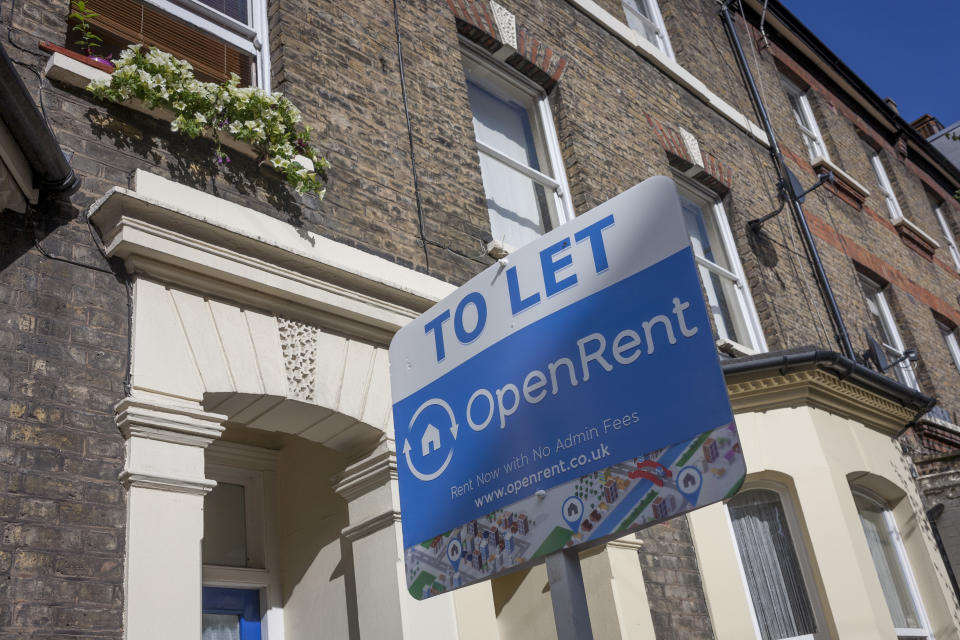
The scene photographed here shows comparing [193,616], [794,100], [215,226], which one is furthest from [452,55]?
[794,100]

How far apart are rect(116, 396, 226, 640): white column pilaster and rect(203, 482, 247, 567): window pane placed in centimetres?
155

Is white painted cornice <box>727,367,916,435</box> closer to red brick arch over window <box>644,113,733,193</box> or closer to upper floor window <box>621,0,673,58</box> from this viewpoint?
red brick arch over window <box>644,113,733,193</box>

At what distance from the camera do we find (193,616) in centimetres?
335

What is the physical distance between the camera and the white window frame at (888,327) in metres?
11.0

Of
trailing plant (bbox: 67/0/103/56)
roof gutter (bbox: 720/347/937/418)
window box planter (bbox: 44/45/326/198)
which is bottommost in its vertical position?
roof gutter (bbox: 720/347/937/418)

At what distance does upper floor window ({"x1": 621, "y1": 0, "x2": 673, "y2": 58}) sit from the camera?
9.89m

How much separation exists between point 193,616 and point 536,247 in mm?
2072

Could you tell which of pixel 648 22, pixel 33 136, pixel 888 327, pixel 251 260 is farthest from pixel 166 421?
pixel 888 327

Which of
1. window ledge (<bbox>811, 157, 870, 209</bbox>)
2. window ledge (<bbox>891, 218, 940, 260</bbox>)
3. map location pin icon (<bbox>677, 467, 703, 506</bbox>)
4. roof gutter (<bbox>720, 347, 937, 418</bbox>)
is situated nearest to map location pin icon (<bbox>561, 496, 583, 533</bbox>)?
map location pin icon (<bbox>677, 467, 703, 506</bbox>)

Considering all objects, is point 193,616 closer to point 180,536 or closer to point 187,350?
point 180,536

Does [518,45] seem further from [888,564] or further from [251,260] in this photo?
[888,564]

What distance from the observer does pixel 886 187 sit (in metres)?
13.9

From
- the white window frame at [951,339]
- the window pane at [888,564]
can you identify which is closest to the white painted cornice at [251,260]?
the window pane at [888,564]

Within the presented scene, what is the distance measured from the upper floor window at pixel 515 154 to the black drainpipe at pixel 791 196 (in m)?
3.78
